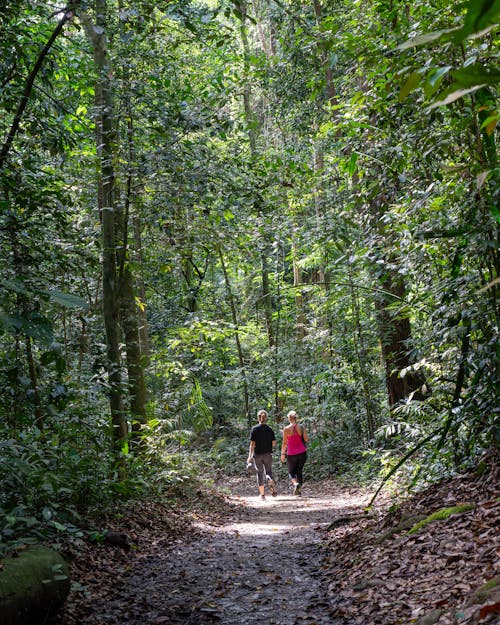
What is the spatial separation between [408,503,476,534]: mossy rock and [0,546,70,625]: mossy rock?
2986 millimetres

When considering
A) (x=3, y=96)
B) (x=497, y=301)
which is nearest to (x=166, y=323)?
(x=3, y=96)

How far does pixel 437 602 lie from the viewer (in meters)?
3.71

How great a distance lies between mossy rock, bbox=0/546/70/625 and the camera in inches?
158

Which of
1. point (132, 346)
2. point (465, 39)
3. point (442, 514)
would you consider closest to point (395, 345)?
point (132, 346)

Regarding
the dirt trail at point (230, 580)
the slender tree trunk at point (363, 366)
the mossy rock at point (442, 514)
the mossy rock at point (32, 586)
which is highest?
the slender tree trunk at point (363, 366)

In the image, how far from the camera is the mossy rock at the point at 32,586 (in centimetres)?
402

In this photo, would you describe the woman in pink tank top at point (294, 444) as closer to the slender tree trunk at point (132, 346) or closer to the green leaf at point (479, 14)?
the slender tree trunk at point (132, 346)

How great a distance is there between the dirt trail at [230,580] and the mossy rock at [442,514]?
3.29ft

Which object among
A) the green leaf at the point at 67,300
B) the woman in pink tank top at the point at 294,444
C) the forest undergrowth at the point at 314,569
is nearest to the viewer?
the green leaf at the point at 67,300

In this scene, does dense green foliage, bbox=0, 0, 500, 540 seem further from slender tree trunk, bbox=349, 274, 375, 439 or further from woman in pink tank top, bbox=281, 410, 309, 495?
woman in pink tank top, bbox=281, 410, 309, 495

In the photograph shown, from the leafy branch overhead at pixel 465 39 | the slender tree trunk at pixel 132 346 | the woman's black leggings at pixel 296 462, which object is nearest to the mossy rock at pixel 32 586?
the leafy branch overhead at pixel 465 39

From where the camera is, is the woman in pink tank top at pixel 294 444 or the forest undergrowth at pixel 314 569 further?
the woman in pink tank top at pixel 294 444

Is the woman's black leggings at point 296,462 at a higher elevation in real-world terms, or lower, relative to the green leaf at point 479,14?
lower

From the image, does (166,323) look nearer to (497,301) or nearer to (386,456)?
(386,456)
